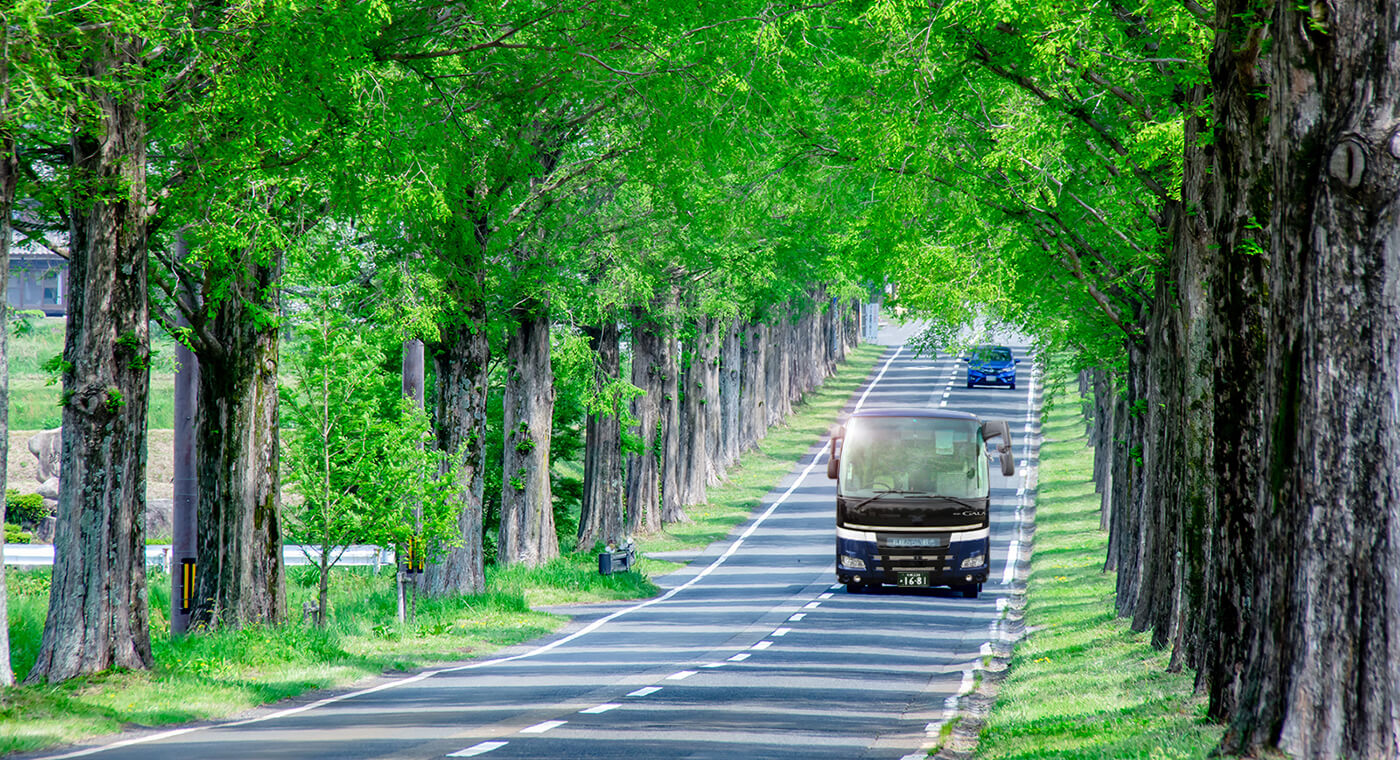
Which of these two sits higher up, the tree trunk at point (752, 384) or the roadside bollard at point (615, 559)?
the tree trunk at point (752, 384)

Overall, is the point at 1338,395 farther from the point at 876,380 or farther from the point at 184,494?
the point at 876,380

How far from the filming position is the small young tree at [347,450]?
2030 cm

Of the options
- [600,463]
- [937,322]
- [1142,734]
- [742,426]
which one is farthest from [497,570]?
[742,426]

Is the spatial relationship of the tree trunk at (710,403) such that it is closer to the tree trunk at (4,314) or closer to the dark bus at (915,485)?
the dark bus at (915,485)

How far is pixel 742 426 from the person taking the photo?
63562 mm

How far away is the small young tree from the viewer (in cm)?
2030

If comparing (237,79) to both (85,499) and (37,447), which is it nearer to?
(85,499)

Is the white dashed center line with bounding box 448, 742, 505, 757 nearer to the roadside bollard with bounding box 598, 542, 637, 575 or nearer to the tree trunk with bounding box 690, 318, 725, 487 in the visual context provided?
the roadside bollard with bounding box 598, 542, 637, 575

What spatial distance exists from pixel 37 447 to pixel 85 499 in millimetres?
46865

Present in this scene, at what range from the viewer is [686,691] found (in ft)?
52.9

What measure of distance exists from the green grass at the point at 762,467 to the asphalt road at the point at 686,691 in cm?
1014

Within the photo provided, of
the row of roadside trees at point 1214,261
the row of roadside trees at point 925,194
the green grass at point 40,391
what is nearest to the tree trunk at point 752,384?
the green grass at point 40,391

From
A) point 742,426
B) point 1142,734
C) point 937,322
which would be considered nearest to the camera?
point 1142,734

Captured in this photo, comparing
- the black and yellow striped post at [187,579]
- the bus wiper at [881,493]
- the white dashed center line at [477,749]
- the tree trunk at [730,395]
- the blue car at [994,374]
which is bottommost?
the white dashed center line at [477,749]
